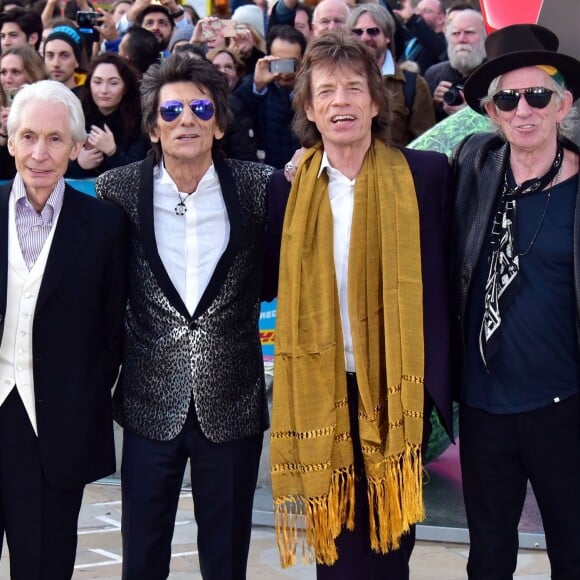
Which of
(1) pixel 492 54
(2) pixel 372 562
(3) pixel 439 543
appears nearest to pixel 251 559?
(3) pixel 439 543

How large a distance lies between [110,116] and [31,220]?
3271mm

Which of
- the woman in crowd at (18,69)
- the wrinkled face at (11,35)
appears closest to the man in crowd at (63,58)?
the woman in crowd at (18,69)

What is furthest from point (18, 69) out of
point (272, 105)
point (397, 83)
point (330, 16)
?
point (397, 83)

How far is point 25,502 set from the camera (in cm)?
366

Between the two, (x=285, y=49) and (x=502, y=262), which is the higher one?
(x=285, y=49)

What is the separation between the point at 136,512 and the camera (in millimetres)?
3832

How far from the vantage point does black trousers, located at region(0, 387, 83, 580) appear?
3.65 metres

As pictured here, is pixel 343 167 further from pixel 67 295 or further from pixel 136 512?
pixel 136 512

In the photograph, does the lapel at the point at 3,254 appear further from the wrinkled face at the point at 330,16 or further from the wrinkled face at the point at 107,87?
the wrinkled face at the point at 330,16

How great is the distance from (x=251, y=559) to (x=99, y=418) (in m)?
1.67

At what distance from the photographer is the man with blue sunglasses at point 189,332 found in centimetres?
378

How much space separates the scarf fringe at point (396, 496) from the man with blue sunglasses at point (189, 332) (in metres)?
0.46

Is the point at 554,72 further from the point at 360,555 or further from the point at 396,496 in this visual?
the point at 360,555

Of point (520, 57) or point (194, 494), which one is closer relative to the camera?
point (520, 57)
